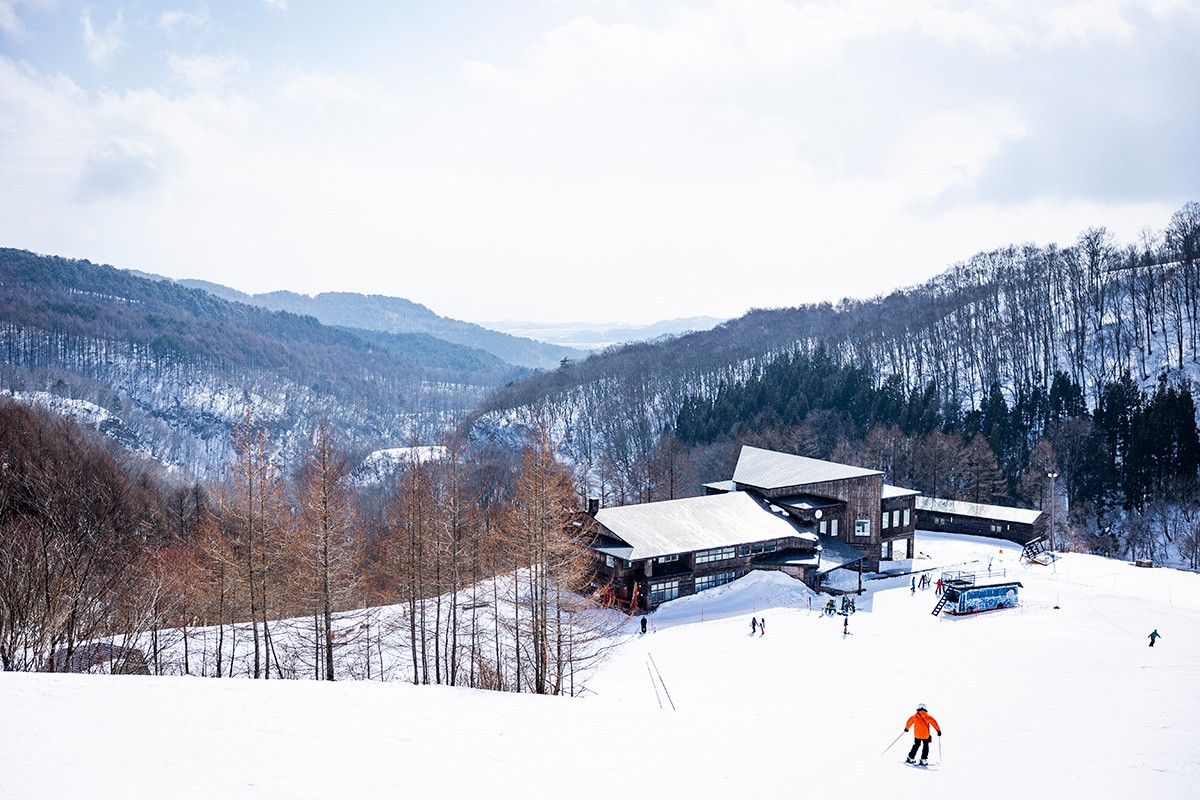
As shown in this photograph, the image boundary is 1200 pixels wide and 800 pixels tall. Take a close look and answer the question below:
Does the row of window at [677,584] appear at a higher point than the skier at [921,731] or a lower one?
lower

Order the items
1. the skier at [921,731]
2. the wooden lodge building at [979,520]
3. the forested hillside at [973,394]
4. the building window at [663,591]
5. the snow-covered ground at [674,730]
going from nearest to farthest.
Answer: the snow-covered ground at [674,730] → the skier at [921,731] → the building window at [663,591] → the wooden lodge building at [979,520] → the forested hillside at [973,394]

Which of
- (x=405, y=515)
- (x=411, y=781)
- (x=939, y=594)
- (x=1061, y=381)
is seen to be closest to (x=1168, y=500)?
(x=1061, y=381)

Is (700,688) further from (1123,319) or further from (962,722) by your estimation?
(1123,319)

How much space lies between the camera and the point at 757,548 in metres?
40.4

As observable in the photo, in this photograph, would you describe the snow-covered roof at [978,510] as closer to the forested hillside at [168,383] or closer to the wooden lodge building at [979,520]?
the wooden lodge building at [979,520]

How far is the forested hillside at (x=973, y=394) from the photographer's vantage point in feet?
211

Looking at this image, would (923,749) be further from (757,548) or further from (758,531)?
(758,531)

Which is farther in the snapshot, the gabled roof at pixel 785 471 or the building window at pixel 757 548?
the gabled roof at pixel 785 471

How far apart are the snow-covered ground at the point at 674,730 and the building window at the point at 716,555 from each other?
982cm

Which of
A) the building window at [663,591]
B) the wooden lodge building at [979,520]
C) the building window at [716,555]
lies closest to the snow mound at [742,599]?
the building window at [663,591]

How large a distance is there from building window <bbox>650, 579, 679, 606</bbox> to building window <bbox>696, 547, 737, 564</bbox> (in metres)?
1.95

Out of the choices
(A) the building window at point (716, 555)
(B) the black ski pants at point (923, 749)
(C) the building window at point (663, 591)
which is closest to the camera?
(B) the black ski pants at point (923, 749)

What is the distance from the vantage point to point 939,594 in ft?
121

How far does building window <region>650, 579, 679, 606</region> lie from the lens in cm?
3681
